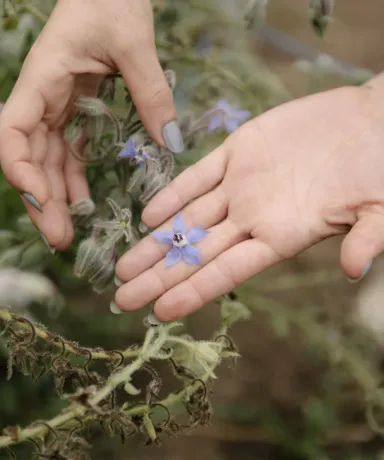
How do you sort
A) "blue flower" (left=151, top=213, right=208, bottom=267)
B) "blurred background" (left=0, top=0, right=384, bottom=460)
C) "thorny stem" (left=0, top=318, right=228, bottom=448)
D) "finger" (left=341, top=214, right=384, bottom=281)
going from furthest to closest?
"blurred background" (left=0, top=0, right=384, bottom=460), "blue flower" (left=151, top=213, right=208, bottom=267), "finger" (left=341, top=214, right=384, bottom=281), "thorny stem" (left=0, top=318, right=228, bottom=448)

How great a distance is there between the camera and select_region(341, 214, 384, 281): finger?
0.73 m

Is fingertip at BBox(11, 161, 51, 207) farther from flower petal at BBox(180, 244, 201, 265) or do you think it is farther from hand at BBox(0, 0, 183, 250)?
flower petal at BBox(180, 244, 201, 265)

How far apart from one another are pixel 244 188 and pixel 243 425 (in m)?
0.79

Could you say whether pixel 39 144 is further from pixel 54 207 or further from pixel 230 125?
pixel 230 125

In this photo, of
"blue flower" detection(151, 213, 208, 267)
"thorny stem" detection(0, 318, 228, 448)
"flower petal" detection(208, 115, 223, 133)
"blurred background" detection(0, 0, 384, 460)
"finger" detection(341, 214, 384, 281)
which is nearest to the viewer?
"thorny stem" detection(0, 318, 228, 448)

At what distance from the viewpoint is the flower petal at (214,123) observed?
0.94 m

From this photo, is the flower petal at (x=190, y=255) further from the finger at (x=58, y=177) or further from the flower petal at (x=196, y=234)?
the finger at (x=58, y=177)

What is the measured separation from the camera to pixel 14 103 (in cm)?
82

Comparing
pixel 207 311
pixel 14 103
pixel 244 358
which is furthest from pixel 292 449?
pixel 14 103

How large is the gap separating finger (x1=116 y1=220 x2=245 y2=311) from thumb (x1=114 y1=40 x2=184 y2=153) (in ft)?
0.53

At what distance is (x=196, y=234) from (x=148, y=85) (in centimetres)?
22

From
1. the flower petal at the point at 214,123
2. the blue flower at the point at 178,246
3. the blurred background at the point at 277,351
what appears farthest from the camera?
the blurred background at the point at 277,351

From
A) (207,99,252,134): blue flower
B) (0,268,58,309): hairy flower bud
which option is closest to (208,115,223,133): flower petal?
(207,99,252,134): blue flower

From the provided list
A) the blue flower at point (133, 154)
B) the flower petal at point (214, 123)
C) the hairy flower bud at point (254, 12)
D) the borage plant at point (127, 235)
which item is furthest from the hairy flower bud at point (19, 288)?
the hairy flower bud at point (254, 12)
